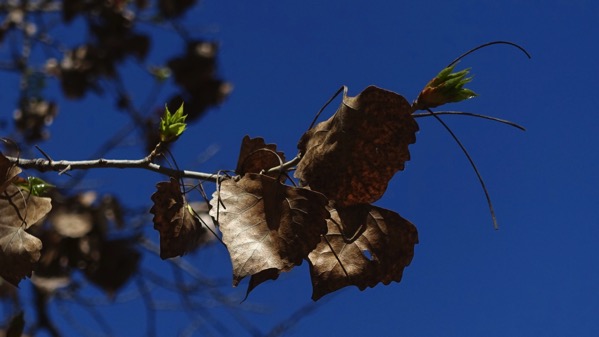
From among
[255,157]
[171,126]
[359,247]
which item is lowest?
[359,247]

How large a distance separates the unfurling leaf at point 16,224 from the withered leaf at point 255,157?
255mm

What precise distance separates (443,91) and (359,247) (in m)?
0.20

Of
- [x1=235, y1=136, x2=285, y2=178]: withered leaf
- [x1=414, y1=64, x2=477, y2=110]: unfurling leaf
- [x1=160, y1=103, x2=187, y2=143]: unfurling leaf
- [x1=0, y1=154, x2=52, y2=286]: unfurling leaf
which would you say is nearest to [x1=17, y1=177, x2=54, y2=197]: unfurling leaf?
[x1=0, y1=154, x2=52, y2=286]: unfurling leaf

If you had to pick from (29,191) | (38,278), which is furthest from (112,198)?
(29,191)

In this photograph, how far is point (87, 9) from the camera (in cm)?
523

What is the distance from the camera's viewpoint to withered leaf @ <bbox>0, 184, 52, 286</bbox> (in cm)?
93

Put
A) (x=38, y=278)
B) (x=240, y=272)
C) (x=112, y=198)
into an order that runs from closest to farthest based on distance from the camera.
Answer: (x=240, y=272), (x=38, y=278), (x=112, y=198)

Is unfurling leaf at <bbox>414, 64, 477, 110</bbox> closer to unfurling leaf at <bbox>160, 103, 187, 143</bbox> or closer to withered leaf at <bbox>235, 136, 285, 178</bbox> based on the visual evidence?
withered leaf at <bbox>235, 136, 285, 178</bbox>

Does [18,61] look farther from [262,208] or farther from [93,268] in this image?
[262,208]

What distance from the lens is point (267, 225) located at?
0.85 m

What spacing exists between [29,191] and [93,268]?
256 centimetres

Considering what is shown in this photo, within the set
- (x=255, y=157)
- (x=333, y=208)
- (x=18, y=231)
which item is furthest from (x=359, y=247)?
(x=18, y=231)

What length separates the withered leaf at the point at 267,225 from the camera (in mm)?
816

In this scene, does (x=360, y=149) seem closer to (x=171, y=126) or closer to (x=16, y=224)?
(x=171, y=126)
